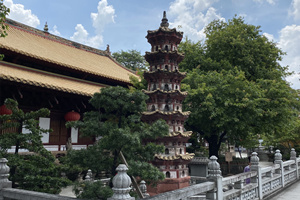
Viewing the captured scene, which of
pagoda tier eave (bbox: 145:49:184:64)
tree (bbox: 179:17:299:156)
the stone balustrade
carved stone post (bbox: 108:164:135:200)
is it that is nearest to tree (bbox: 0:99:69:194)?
the stone balustrade

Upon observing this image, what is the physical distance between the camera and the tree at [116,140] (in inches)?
228

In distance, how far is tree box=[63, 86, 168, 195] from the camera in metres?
5.80

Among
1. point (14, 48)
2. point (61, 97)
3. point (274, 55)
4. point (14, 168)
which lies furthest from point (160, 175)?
point (274, 55)

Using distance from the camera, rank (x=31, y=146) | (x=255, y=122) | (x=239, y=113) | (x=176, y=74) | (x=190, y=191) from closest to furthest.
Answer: (x=190, y=191) < (x=31, y=146) < (x=176, y=74) < (x=239, y=113) < (x=255, y=122)

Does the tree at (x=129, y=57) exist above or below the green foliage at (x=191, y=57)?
above

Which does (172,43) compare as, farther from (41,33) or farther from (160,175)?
(41,33)

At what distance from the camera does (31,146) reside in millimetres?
6398

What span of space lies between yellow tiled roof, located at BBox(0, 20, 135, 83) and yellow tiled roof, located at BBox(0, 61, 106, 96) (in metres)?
0.78

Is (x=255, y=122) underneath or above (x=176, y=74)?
underneath

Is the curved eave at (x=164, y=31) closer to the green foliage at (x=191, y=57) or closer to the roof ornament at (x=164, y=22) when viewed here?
the roof ornament at (x=164, y=22)

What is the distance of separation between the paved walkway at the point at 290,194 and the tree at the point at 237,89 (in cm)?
374

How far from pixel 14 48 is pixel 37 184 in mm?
9320

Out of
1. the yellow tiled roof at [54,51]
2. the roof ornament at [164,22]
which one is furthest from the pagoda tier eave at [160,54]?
the yellow tiled roof at [54,51]

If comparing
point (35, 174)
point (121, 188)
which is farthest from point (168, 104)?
point (121, 188)
